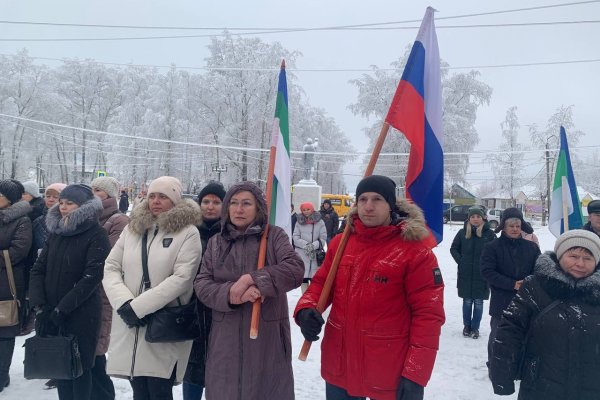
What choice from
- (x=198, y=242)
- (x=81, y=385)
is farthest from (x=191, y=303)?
(x=81, y=385)

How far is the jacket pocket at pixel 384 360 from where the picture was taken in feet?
8.04

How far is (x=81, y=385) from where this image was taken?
3.45m

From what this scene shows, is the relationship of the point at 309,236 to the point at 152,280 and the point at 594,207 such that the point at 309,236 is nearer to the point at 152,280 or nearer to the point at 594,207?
the point at 594,207

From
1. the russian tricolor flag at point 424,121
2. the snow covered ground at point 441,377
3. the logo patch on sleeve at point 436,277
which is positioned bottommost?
the snow covered ground at point 441,377

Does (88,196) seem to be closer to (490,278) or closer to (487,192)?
(490,278)

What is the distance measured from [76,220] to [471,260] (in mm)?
5015

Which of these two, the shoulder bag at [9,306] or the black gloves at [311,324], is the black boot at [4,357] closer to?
the shoulder bag at [9,306]

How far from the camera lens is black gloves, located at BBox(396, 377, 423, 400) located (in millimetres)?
2365

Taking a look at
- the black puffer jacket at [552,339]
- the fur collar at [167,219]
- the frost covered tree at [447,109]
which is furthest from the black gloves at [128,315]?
the frost covered tree at [447,109]

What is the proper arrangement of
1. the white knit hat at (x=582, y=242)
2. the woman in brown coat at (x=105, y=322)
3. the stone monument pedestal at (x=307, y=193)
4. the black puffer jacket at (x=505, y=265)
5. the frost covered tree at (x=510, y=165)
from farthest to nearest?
the frost covered tree at (x=510, y=165) < the stone monument pedestal at (x=307, y=193) < the black puffer jacket at (x=505, y=265) < the woman in brown coat at (x=105, y=322) < the white knit hat at (x=582, y=242)

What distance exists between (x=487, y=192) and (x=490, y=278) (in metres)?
81.6

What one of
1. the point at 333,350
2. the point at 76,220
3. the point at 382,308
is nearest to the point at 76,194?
the point at 76,220

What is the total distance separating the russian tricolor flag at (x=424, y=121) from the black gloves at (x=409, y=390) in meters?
1.04

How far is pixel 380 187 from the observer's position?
266 centimetres
